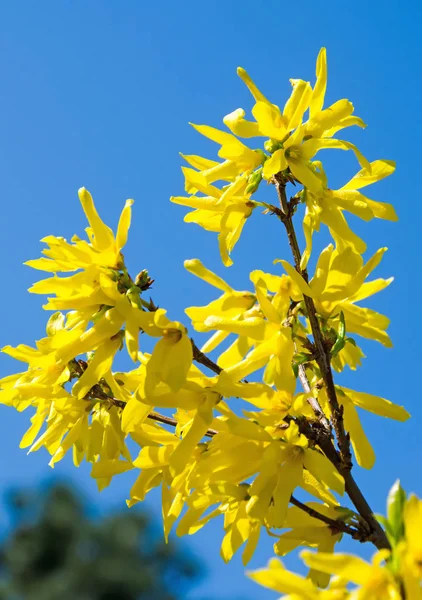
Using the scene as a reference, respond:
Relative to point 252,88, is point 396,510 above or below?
below

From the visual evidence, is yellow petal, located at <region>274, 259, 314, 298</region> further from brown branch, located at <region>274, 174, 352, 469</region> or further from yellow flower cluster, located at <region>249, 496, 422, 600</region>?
yellow flower cluster, located at <region>249, 496, 422, 600</region>

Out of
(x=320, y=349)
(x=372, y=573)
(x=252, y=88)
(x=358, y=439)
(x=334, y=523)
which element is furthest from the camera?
(x=252, y=88)

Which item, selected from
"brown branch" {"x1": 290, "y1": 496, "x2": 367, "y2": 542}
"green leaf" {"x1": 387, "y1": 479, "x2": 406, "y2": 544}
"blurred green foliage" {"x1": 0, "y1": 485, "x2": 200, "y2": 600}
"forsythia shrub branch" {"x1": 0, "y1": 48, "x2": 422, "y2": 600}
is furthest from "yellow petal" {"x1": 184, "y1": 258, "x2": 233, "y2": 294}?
"blurred green foliage" {"x1": 0, "y1": 485, "x2": 200, "y2": 600}

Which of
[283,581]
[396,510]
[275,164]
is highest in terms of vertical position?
[275,164]

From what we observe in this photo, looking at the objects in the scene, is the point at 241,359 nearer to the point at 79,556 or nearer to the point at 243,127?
the point at 243,127

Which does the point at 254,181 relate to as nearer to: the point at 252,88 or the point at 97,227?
the point at 252,88

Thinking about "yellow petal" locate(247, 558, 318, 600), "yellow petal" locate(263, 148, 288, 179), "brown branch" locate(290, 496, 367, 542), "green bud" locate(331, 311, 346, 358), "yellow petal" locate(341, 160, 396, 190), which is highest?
"yellow petal" locate(341, 160, 396, 190)

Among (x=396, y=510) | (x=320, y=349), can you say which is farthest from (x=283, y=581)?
(x=320, y=349)

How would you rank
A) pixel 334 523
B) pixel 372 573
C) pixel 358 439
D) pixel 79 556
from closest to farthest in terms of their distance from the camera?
pixel 372 573 → pixel 334 523 → pixel 358 439 → pixel 79 556

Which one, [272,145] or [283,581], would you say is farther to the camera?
[272,145]

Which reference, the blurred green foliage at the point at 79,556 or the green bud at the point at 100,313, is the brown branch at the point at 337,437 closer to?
the green bud at the point at 100,313

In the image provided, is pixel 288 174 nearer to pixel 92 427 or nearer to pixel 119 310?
pixel 119 310
